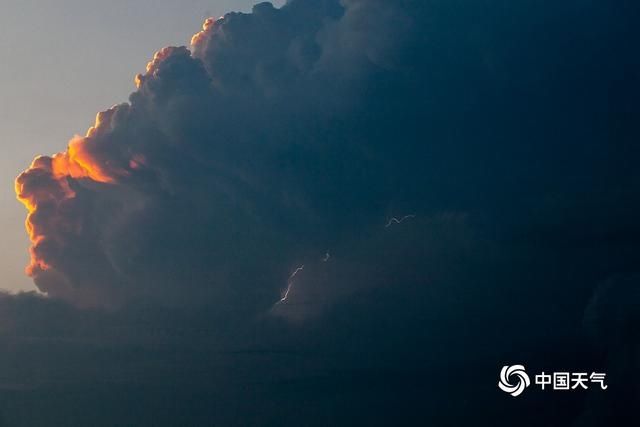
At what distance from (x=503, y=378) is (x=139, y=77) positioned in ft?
316

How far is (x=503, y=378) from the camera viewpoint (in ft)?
249

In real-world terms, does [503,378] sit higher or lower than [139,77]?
lower

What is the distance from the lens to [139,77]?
8081 cm

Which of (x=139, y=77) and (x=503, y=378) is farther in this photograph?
(x=139, y=77)
